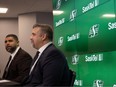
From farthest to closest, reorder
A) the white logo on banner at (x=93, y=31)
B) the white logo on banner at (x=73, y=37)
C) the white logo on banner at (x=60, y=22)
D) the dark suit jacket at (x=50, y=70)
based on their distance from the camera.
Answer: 1. the white logo on banner at (x=60, y=22)
2. the white logo on banner at (x=73, y=37)
3. the white logo on banner at (x=93, y=31)
4. the dark suit jacket at (x=50, y=70)

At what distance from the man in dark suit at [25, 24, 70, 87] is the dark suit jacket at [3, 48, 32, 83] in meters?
0.75

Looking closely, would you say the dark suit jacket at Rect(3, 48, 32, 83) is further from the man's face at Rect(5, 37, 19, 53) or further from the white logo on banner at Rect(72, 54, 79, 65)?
the white logo on banner at Rect(72, 54, 79, 65)

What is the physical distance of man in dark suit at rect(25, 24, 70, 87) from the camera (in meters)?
2.17

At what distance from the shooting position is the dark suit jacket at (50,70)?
216cm

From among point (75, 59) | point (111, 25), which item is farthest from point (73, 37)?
point (111, 25)

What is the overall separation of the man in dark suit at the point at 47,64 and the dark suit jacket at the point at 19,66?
746mm

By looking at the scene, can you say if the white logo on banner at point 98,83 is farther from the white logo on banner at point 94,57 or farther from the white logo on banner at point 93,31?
Answer: the white logo on banner at point 93,31

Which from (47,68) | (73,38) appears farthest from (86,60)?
(47,68)

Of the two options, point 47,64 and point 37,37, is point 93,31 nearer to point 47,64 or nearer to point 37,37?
point 37,37

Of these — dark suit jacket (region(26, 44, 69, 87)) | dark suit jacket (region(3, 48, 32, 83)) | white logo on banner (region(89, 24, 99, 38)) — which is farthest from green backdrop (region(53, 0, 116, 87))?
dark suit jacket (region(3, 48, 32, 83))

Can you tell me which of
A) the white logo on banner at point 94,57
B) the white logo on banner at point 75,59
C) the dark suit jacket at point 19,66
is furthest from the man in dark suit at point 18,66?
the white logo on banner at point 94,57

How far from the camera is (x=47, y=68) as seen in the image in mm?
2189

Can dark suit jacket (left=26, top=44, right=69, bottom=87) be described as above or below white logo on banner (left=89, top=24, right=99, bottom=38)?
below

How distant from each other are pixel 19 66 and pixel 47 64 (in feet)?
3.75
